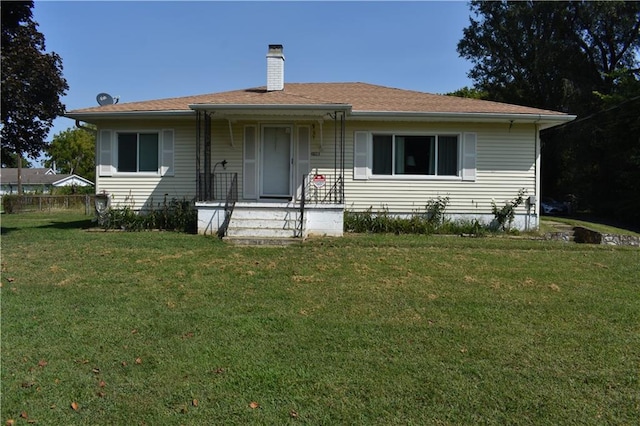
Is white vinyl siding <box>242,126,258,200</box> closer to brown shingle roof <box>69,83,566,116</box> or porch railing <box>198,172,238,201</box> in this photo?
porch railing <box>198,172,238,201</box>

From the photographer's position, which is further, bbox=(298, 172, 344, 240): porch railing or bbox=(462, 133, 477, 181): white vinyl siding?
bbox=(462, 133, 477, 181): white vinyl siding

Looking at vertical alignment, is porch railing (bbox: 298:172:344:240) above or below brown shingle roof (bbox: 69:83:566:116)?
below

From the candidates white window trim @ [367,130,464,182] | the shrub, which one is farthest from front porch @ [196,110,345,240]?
the shrub

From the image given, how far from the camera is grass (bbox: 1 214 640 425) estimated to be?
123 inches

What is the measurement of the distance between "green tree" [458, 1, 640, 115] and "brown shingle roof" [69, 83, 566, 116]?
15988 millimetres

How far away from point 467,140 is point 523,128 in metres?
1.50

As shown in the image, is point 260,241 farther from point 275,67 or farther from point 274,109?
point 275,67

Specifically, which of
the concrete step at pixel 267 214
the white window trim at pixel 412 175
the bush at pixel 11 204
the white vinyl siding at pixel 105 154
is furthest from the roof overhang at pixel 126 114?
the bush at pixel 11 204

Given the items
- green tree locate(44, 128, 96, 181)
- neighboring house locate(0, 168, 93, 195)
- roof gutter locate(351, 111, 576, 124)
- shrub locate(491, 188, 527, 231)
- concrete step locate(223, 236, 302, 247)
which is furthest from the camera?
green tree locate(44, 128, 96, 181)

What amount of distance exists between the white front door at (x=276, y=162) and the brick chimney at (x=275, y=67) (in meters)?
1.71

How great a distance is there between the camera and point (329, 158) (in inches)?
468

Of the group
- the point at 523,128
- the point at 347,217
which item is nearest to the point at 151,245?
the point at 347,217

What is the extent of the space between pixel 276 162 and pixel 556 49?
22.8 meters

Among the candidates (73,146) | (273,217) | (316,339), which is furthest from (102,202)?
Answer: (73,146)
